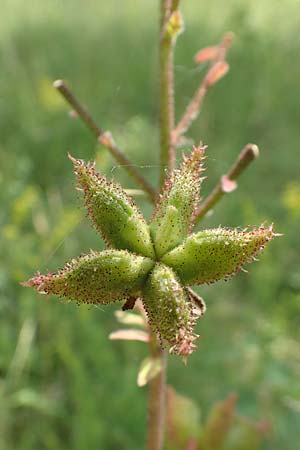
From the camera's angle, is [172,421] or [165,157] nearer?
[165,157]

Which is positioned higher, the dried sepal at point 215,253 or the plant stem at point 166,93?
the plant stem at point 166,93

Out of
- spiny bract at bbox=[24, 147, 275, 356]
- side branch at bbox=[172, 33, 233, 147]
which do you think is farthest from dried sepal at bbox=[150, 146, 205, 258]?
side branch at bbox=[172, 33, 233, 147]

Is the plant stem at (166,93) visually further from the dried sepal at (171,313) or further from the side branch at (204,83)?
the dried sepal at (171,313)

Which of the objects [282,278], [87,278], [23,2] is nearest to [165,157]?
[87,278]

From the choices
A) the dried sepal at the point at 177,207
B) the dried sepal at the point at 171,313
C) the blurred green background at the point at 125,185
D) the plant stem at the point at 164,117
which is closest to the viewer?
the dried sepal at the point at 171,313

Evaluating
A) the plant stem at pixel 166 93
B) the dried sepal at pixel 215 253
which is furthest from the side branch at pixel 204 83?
the dried sepal at pixel 215 253

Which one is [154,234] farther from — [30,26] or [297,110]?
[30,26]

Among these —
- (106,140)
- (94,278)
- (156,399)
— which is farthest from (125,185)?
(94,278)
